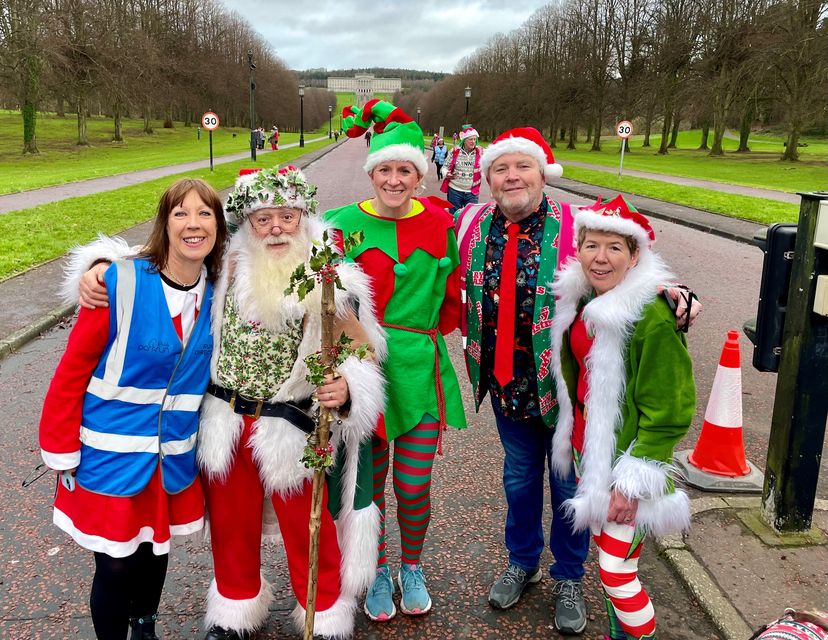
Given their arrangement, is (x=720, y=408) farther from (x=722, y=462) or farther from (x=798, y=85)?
(x=798, y=85)

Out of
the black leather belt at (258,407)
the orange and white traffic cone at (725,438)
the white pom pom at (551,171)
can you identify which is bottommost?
the orange and white traffic cone at (725,438)

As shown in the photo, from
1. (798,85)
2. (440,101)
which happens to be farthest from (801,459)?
(440,101)

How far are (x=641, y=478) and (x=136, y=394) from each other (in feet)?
5.92

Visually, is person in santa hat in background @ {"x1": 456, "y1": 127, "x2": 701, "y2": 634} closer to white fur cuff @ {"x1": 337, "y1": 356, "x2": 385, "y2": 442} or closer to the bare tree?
white fur cuff @ {"x1": 337, "y1": 356, "x2": 385, "y2": 442}

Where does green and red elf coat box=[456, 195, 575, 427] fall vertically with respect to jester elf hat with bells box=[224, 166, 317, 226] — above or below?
below

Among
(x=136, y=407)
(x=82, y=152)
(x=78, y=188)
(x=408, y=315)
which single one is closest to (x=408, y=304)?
(x=408, y=315)

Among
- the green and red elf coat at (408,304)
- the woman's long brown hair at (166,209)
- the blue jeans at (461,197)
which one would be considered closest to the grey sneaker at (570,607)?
the green and red elf coat at (408,304)

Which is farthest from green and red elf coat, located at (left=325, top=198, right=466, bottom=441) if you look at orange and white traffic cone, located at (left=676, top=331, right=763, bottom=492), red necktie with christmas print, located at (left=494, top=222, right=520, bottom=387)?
orange and white traffic cone, located at (left=676, top=331, right=763, bottom=492)

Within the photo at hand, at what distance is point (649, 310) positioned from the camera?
7.16ft

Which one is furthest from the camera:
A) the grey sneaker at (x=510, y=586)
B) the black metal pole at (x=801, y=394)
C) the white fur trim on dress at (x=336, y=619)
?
the black metal pole at (x=801, y=394)

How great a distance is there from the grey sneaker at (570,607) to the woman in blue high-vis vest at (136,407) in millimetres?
1630

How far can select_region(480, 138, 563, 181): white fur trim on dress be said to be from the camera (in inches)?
108

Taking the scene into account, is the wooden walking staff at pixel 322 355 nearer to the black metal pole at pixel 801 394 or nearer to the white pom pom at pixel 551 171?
the white pom pom at pixel 551 171

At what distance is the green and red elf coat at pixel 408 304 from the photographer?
267 centimetres
